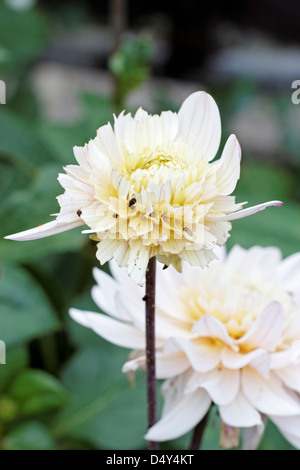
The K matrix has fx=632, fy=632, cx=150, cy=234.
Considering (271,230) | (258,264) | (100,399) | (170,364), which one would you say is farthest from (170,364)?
(271,230)

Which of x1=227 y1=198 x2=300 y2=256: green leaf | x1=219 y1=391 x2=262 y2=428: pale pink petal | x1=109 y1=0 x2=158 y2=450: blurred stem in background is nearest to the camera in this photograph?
x1=219 y1=391 x2=262 y2=428: pale pink petal

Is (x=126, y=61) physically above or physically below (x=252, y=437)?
above

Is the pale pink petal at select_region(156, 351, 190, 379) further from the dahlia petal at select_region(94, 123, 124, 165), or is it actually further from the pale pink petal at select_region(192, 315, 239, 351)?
the dahlia petal at select_region(94, 123, 124, 165)

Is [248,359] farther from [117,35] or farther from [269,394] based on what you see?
[117,35]

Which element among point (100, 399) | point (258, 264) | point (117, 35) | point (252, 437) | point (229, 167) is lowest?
point (100, 399)

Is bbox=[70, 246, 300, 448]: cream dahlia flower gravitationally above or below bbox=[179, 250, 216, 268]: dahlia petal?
below

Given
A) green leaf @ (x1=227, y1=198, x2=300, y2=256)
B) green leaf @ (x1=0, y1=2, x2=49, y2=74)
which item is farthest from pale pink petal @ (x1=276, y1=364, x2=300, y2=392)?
green leaf @ (x1=0, y1=2, x2=49, y2=74)
